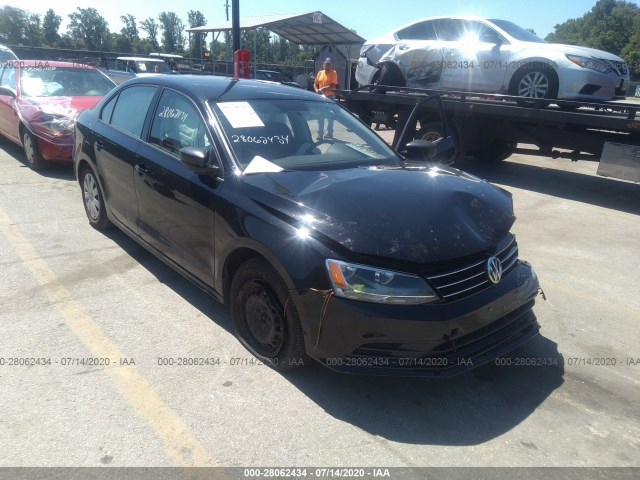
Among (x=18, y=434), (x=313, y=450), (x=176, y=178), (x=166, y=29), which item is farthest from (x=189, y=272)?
(x=166, y=29)

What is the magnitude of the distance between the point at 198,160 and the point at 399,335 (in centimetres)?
169

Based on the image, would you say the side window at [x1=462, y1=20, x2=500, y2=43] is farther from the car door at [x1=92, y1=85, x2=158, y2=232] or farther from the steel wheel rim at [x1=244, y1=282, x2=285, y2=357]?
the steel wheel rim at [x1=244, y1=282, x2=285, y2=357]

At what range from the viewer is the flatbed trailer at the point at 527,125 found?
731 cm

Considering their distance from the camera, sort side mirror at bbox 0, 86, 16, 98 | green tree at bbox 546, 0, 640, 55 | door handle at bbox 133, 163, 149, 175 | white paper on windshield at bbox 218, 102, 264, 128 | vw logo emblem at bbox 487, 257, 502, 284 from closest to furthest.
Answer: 1. vw logo emblem at bbox 487, 257, 502, 284
2. white paper on windshield at bbox 218, 102, 264, 128
3. door handle at bbox 133, 163, 149, 175
4. side mirror at bbox 0, 86, 16, 98
5. green tree at bbox 546, 0, 640, 55

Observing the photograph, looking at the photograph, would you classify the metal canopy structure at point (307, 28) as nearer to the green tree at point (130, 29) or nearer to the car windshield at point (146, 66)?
the car windshield at point (146, 66)

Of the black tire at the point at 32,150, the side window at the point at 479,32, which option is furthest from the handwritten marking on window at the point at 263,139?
the side window at the point at 479,32

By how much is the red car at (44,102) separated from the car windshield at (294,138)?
5086 mm

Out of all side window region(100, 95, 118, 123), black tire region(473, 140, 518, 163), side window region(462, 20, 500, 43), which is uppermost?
side window region(462, 20, 500, 43)

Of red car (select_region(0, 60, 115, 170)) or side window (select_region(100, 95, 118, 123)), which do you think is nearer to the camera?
side window (select_region(100, 95, 118, 123))

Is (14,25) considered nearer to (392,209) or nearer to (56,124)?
(56,124)

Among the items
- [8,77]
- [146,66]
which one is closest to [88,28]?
[146,66]

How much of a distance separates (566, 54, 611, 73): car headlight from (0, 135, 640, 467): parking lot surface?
4.37 m

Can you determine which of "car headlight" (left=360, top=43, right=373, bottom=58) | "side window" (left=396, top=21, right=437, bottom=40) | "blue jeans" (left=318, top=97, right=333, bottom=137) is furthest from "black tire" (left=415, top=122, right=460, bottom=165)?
"blue jeans" (left=318, top=97, right=333, bottom=137)

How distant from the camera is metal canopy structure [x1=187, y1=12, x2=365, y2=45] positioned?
22.2 m
